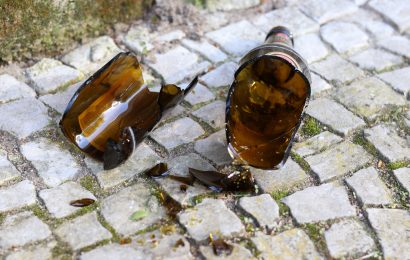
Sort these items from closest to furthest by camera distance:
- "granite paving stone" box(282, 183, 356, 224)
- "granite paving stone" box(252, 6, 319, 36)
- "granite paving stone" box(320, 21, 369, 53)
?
"granite paving stone" box(282, 183, 356, 224) → "granite paving stone" box(320, 21, 369, 53) → "granite paving stone" box(252, 6, 319, 36)

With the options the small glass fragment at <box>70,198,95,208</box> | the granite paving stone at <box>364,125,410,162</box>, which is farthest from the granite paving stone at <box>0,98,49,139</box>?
the granite paving stone at <box>364,125,410,162</box>

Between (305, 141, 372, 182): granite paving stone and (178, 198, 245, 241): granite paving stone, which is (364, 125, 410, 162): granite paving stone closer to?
(305, 141, 372, 182): granite paving stone

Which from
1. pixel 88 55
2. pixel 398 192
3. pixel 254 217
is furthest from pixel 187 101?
pixel 398 192

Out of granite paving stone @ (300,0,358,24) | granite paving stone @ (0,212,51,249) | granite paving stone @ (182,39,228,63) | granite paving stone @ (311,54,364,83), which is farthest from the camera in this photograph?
granite paving stone @ (300,0,358,24)

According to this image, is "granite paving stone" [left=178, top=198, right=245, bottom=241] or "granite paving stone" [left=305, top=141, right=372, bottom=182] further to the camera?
"granite paving stone" [left=305, top=141, right=372, bottom=182]

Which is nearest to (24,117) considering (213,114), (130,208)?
(130,208)

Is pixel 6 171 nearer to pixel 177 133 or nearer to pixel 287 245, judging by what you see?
pixel 177 133
